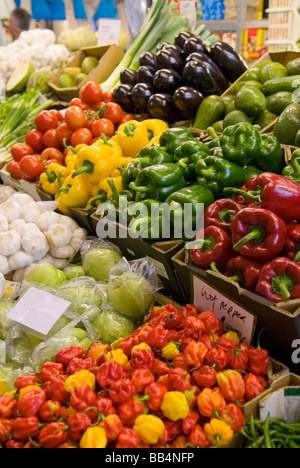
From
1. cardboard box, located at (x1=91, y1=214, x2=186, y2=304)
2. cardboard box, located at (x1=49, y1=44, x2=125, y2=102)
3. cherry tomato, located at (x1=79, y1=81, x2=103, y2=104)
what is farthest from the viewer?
cardboard box, located at (x1=49, y1=44, x2=125, y2=102)

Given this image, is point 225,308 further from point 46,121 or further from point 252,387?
point 46,121

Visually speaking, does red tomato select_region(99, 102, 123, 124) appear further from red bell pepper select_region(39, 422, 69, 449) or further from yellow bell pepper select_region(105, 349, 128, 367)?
red bell pepper select_region(39, 422, 69, 449)

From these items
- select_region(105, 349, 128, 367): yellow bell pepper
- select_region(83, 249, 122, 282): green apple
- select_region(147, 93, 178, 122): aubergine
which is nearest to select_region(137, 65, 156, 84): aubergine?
select_region(147, 93, 178, 122): aubergine

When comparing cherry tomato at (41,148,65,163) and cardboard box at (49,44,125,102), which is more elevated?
cardboard box at (49,44,125,102)

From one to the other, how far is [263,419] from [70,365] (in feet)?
2.03

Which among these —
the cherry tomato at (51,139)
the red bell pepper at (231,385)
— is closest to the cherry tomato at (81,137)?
the cherry tomato at (51,139)

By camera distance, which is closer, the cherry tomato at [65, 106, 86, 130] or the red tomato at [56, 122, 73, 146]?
the cherry tomato at [65, 106, 86, 130]

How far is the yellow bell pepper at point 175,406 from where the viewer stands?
4.07 ft

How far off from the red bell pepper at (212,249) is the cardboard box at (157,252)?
0.18m

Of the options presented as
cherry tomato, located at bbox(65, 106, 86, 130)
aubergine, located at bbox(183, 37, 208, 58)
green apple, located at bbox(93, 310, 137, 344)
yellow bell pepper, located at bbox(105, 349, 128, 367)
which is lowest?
green apple, located at bbox(93, 310, 137, 344)

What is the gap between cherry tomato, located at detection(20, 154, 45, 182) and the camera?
9.97 ft

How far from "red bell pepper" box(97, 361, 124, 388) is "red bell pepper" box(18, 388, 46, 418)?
18cm

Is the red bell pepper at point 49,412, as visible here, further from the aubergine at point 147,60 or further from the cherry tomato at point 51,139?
the aubergine at point 147,60

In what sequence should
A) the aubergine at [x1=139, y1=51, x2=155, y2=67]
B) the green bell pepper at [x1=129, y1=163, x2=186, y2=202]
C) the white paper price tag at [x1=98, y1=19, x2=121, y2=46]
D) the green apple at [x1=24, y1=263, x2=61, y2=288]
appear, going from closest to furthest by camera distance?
the green bell pepper at [x1=129, y1=163, x2=186, y2=202] → the green apple at [x1=24, y1=263, x2=61, y2=288] → the aubergine at [x1=139, y1=51, x2=155, y2=67] → the white paper price tag at [x1=98, y1=19, x2=121, y2=46]
